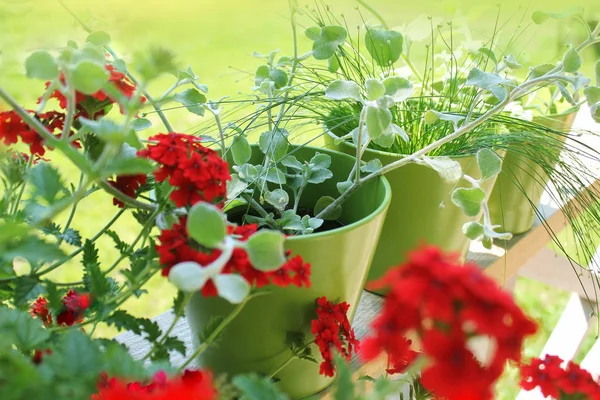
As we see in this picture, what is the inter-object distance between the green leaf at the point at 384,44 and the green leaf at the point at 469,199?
6.3 inches

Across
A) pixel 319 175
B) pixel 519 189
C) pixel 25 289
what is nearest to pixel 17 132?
pixel 25 289

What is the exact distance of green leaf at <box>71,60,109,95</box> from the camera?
0.88 ft

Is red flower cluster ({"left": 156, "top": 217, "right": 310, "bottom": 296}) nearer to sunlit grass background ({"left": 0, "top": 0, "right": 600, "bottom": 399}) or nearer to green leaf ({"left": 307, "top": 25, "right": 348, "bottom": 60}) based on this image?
green leaf ({"left": 307, "top": 25, "right": 348, "bottom": 60})

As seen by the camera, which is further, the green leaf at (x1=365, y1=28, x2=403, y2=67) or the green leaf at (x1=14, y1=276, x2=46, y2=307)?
the green leaf at (x1=365, y1=28, x2=403, y2=67)

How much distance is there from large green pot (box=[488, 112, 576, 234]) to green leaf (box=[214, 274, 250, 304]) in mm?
420

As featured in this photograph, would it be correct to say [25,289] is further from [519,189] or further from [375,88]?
[519,189]

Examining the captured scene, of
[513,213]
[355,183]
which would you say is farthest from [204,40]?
[355,183]

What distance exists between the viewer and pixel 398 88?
41 centimetres

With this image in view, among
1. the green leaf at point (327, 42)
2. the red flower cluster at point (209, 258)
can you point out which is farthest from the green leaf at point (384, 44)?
the red flower cluster at point (209, 258)

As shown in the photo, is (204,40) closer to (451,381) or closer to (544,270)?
(544,270)

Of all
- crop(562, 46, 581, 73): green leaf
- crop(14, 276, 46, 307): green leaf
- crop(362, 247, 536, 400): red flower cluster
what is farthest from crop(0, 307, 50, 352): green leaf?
crop(562, 46, 581, 73): green leaf

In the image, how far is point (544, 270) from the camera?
1.02 meters

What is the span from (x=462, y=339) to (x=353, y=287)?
0.24 m

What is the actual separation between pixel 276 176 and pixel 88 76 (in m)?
0.21
